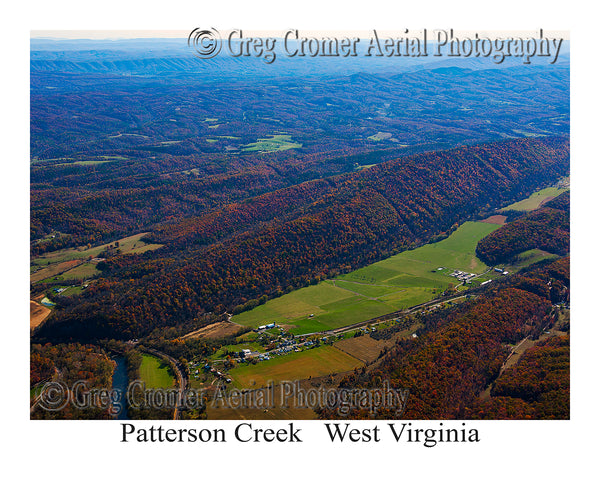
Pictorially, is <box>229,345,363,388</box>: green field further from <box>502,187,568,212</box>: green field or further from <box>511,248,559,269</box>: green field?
<box>502,187,568,212</box>: green field

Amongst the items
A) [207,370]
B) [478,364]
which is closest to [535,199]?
[478,364]

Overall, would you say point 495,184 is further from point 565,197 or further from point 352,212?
point 352,212

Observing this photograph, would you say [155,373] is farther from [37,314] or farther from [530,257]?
[530,257]

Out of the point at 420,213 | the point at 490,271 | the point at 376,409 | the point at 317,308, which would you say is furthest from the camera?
the point at 420,213

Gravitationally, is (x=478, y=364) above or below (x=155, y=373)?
above

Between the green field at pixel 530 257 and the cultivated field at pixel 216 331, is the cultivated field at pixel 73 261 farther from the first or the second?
the green field at pixel 530 257

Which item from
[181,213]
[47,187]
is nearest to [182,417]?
[181,213]
